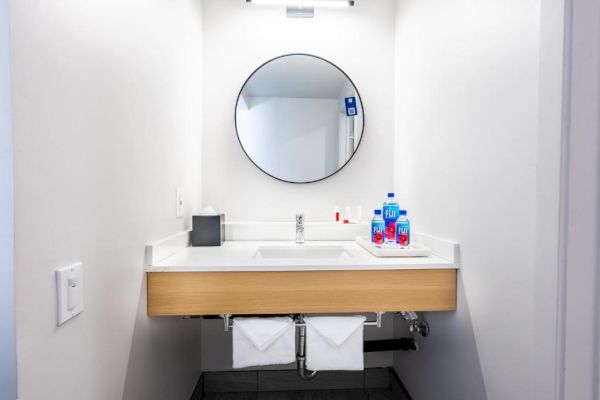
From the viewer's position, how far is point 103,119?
92 centimetres

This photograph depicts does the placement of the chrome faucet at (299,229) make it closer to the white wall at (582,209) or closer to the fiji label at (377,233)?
the fiji label at (377,233)

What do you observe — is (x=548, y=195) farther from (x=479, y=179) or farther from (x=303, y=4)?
(x=303, y=4)

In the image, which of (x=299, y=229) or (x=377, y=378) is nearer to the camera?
(x=299, y=229)

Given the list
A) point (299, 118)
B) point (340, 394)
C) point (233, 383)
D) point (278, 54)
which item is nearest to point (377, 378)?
point (340, 394)

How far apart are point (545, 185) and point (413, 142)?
0.93m

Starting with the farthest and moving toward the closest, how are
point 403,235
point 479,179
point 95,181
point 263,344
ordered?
1. point 403,235
2. point 263,344
3. point 479,179
4. point 95,181

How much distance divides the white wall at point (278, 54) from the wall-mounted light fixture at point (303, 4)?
0.11ft

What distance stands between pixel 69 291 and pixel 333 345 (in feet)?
2.79

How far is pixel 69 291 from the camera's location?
0.75 m


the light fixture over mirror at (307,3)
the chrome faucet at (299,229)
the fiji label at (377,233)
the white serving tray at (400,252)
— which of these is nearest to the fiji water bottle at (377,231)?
the fiji label at (377,233)

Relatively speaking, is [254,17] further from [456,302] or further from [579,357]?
[579,357]

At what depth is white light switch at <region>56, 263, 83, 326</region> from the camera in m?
0.72

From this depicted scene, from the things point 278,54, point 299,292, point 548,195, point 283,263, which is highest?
point 278,54

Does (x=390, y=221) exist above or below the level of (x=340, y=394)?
above
